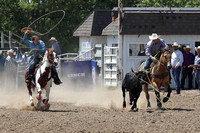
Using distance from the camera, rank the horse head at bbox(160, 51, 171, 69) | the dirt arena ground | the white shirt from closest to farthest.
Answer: the dirt arena ground
the horse head at bbox(160, 51, 171, 69)
the white shirt

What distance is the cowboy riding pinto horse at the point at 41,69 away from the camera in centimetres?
1471

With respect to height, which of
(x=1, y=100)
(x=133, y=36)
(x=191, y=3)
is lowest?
(x=1, y=100)

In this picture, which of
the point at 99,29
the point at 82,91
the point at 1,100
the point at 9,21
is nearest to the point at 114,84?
the point at 82,91

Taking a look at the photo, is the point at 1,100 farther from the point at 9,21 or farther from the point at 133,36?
the point at 9,21

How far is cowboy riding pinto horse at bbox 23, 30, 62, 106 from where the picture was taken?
14.7 metres

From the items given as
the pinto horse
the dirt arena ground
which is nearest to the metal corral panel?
the dirt arena ground

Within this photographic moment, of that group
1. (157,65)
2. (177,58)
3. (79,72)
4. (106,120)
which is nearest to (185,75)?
(177,58)

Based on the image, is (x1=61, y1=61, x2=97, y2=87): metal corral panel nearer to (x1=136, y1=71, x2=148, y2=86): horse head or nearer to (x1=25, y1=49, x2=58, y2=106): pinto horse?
(x1=25, y1=49, x2=58, y2=106): pinto horse

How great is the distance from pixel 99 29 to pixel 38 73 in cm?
1761

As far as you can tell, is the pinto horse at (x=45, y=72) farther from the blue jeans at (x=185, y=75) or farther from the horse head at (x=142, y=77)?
the blue jeans at (x=185, y=75)

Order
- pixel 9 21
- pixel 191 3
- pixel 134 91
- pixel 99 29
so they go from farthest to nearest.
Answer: pixel 191 3
pixel 9 21
pixel 99 29
pixel 134 91

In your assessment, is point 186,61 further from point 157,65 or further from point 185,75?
point 157,65

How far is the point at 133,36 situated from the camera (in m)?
23.8

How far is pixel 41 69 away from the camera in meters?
14.9
